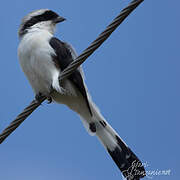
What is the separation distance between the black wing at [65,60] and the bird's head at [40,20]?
614mm

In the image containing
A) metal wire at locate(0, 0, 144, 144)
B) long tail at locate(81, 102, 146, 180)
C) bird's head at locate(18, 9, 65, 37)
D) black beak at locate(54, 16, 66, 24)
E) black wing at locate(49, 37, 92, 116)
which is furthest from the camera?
black beak at locate(54, 16, 66, 24)

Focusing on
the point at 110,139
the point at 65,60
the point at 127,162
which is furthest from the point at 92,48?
the point at 127,162

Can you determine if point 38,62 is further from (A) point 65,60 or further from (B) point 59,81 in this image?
(B) point 59,81

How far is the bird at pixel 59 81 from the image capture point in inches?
248

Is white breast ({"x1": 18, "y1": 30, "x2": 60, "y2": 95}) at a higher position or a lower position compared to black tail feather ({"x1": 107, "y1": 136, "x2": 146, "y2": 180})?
higher

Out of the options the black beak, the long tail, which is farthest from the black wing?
the black beak

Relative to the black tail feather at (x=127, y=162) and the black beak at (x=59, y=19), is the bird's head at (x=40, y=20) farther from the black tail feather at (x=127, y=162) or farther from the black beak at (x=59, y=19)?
the black tail feather at (x=127, y=162)

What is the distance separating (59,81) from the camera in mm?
5996

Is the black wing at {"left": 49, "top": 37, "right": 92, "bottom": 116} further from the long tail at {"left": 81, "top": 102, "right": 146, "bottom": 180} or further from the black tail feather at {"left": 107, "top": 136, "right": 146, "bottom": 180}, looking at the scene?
the black tail feather at {"left": 107, "top": 136, "right": 146, "bottom": 180}

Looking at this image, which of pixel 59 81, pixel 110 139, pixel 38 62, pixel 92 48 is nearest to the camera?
pixel 92 48

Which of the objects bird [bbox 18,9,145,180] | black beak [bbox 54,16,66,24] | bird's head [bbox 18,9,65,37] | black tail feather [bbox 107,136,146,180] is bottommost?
black tail feather [bbox 107,136,146,180]

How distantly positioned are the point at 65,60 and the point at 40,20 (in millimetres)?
1052

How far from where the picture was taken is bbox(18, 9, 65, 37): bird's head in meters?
7.00

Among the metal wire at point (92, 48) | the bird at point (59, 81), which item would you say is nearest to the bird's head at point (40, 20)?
the bird at point (59, 81)
